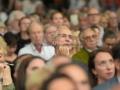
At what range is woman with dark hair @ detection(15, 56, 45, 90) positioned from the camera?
4.64 meters

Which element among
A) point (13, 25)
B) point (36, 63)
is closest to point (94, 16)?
point (13, 25)

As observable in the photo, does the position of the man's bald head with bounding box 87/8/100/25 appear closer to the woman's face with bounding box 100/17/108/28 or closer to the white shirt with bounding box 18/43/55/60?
the woman's face with bounding box 100/17/108/28

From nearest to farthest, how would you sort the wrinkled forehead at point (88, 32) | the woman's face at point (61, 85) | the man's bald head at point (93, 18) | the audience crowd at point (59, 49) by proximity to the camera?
1. the woman's face at point (61, 85)
2. the audience crowd at point (59, 49)
3. the wrinkled forehead at point (88, 32)
4. the man's bald head at point (93, 18)

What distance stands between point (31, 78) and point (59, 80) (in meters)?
0.37

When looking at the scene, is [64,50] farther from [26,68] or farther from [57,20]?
[57,20]

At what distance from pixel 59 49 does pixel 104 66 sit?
101 centimetres

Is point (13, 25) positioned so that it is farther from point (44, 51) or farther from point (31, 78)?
point (31, 78)

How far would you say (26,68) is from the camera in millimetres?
4719

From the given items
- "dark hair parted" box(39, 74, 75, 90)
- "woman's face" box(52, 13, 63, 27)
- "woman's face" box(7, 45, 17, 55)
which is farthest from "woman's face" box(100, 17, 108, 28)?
"dark hair parted" box(39, 74, 75, 90)

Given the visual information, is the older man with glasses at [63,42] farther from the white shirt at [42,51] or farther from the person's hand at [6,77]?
the person's hand at [6,77]

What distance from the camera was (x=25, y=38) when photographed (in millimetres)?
10211

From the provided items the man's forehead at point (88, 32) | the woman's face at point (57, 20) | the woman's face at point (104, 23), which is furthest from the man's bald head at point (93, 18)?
the man's forehead at point (88, 32)

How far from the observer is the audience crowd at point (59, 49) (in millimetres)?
3672

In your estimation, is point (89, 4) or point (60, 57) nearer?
point (60, 57)
